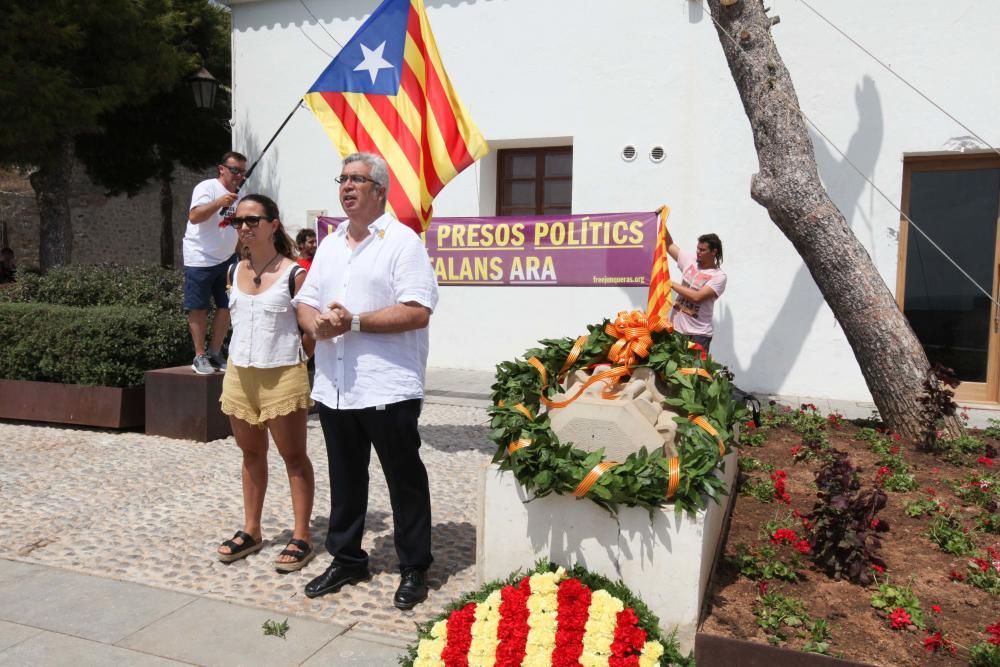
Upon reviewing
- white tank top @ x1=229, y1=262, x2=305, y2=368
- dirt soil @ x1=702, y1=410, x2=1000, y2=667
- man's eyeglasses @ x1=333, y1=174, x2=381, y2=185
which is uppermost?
man's eyeglasses @ x1=333, y1=174, x2=381, y2=185

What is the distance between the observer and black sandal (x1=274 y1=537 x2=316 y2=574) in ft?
12.3

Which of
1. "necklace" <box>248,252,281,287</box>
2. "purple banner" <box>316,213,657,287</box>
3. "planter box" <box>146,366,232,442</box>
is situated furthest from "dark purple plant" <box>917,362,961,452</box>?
"planter box" <box>146,366,232,442</box>

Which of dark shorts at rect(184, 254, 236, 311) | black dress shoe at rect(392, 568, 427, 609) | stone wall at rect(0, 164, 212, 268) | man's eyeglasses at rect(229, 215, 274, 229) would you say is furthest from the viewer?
stone wall at rect(0, 164, 212, 268)

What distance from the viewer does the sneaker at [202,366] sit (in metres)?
6.42

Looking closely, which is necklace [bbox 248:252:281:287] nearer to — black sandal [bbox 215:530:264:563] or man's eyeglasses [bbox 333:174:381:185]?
man's eyeglasses [bbox 333:174:381:185]

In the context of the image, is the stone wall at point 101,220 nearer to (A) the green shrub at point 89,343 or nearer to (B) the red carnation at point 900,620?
(A) the green shrub at point 89,343

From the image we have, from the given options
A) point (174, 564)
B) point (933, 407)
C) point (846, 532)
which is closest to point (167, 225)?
point (174, 564)

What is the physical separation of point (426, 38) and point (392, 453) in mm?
3978

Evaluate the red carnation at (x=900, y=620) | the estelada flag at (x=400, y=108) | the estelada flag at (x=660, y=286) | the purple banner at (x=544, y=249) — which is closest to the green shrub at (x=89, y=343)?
the purple banner at (x=544, y=249)

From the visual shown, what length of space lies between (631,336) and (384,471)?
1.42 metres

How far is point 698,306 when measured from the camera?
6.65 m

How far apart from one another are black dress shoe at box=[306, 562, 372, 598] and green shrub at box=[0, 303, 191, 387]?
4.10 m

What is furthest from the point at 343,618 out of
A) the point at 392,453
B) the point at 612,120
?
the point at 612,120

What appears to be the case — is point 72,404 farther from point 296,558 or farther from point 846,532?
point 846,532
